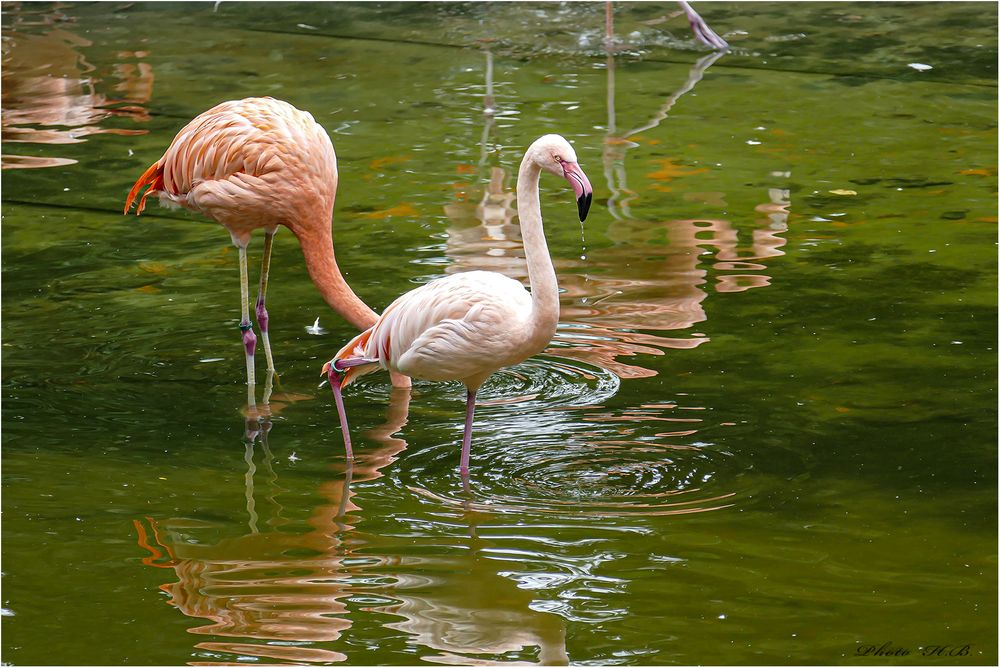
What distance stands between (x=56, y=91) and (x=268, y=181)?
6.02m

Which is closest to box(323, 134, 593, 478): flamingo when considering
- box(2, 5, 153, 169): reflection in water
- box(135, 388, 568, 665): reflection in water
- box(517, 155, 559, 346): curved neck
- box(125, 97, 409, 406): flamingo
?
box(517, 155, 559, 346): curved neck

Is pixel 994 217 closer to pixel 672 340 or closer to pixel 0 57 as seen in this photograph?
pixel 672 340

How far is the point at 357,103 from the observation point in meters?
10.4

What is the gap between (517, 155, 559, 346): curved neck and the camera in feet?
14.5

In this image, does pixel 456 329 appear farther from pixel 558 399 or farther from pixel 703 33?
pixel 703 33

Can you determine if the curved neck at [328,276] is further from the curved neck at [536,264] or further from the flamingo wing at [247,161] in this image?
the curved neck at [536,264]

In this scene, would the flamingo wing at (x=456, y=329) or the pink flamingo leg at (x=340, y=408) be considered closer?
the flamingo wing at (x=456, y=329)

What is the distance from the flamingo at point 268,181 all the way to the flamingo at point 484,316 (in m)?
0.72

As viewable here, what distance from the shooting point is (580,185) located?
13.9ft

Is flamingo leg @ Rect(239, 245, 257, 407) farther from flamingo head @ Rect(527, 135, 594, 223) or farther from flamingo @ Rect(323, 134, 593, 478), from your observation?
flamingo head @ Rect(527, 135, 594, 223)

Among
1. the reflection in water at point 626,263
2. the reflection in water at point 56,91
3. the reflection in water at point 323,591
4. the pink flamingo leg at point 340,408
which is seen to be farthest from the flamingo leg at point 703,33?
the reflection in water at point 323,591

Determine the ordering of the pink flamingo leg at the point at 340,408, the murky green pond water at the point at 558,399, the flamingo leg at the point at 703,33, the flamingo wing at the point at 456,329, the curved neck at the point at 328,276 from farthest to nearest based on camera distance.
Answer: the flamingo leg at the point at 703,33 → the curved neck at the point at 328,276 → the pink flamingo leg at the point at 340,408 → the flamingo wing at the point at 456,329 → the murky green pond water at the point at 558,399

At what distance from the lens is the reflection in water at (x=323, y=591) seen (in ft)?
12.2

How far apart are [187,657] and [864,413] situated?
2.71 m
